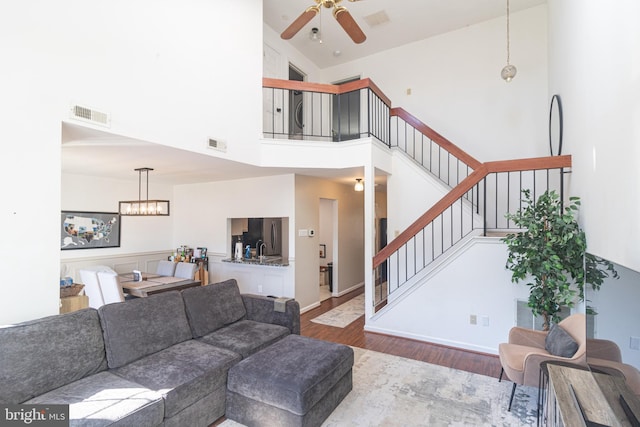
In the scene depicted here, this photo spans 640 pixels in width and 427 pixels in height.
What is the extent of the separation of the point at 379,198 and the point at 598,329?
6437 millimetres

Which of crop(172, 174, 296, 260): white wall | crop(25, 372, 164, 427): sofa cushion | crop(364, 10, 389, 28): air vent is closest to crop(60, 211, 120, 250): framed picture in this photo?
crop(172, 174, 296, 260): white wall

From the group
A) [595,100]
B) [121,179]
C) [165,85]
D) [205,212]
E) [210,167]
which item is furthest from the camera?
[205,212]

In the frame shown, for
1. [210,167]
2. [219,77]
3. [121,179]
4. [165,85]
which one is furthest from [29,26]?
[121,179]

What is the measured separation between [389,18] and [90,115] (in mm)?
5256

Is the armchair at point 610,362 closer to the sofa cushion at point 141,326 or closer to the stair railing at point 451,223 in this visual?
the stair railing at point 451,223

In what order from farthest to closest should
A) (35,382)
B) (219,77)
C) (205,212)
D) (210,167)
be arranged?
1. (205,212)
2. (210,167)
3. (219,77)
4. (35,382)

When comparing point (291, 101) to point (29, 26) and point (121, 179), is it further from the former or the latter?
point (29, 26)

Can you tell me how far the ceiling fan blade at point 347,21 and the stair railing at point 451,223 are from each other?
2213 millimetres

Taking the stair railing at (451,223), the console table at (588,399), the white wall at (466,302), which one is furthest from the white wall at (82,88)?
the console table at (588,399)

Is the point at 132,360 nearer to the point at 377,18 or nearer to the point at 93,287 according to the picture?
the point at 93,287

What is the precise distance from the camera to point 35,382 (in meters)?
1.98

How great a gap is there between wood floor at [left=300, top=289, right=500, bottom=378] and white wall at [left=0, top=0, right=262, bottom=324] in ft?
9.63

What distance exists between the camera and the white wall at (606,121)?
4.97 ft

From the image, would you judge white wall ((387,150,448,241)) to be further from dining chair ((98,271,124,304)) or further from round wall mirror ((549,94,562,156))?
dining chair ((98,271,124,304))
